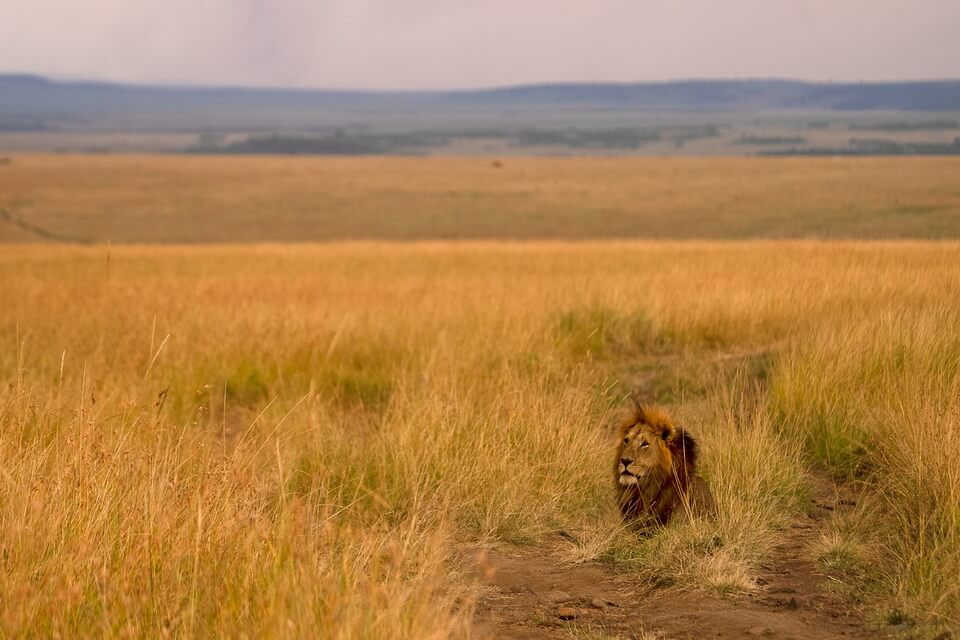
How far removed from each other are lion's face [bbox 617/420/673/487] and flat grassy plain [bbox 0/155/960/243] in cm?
1508

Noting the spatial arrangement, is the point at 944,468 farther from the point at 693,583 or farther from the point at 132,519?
the point at 132,519

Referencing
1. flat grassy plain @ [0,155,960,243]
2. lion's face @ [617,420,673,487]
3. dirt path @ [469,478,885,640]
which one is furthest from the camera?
flat grassy plain @ [0,155,960,243]

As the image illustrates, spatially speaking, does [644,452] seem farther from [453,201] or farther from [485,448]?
[453,201]

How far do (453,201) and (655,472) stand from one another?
51.6m

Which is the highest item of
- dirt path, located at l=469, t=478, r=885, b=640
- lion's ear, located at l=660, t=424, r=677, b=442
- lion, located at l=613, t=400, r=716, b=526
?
lion's ear, located at l=660, t=424, r=677, b=442

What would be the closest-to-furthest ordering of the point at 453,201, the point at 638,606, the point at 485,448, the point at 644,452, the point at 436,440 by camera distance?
the point at 638,606 → the point at 644,452 → the point at 485,448 → the point at 436,440 → the point at 453,201

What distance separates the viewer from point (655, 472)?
16.3 ft

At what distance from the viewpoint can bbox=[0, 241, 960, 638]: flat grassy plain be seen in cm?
357

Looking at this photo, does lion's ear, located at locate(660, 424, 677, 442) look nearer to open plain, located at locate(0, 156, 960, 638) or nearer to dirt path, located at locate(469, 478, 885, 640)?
open plain, located at locate(0, 156, 960, 638)

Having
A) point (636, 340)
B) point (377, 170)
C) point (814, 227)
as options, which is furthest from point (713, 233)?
point (377, 170)

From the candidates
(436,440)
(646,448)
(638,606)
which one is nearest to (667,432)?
(646,448)

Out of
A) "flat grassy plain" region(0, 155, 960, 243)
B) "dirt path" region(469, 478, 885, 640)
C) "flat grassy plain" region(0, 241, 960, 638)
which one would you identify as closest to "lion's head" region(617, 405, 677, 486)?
"flat grassy plain" region(0, 241, 960, 638)

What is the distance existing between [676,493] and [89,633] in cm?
272

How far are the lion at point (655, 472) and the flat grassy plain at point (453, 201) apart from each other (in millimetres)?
14843
